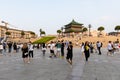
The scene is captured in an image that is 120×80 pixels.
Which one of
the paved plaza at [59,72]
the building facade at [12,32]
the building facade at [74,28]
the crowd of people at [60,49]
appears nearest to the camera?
the paved plaza at [59,72]

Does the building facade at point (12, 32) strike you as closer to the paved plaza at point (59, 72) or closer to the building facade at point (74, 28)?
the building facade at point (74, 28)

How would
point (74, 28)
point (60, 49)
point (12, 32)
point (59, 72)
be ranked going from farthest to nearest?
1. point (12, 32)
2. point (74, 28)
3. point (60, 49)
4. point (59, 72)

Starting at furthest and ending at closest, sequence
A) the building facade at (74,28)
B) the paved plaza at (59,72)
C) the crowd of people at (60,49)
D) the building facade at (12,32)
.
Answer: the building facade at (12,32) < the building facade at (74,28) < the crowd of people at (60,49) < the paved plaza at (59,72)

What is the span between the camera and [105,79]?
1059cm

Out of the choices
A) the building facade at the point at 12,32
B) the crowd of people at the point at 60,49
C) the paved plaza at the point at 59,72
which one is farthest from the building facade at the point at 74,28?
the paved plaza at the point at 59,72

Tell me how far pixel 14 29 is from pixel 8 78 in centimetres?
15849

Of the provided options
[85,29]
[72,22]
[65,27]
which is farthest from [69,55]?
[65,27]

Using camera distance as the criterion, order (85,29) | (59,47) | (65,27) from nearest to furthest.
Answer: (59,47)
(85,29)
(65,27)

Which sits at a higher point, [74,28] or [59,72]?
[74,28]

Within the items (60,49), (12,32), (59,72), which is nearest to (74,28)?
(12,32)

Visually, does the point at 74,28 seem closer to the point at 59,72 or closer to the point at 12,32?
the point at 12,32

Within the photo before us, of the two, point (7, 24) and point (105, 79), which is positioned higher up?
point (7, 24)

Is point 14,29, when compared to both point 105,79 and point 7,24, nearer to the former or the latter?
point 7,24

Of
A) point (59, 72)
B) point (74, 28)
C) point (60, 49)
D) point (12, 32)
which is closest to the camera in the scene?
point (59, 72)
